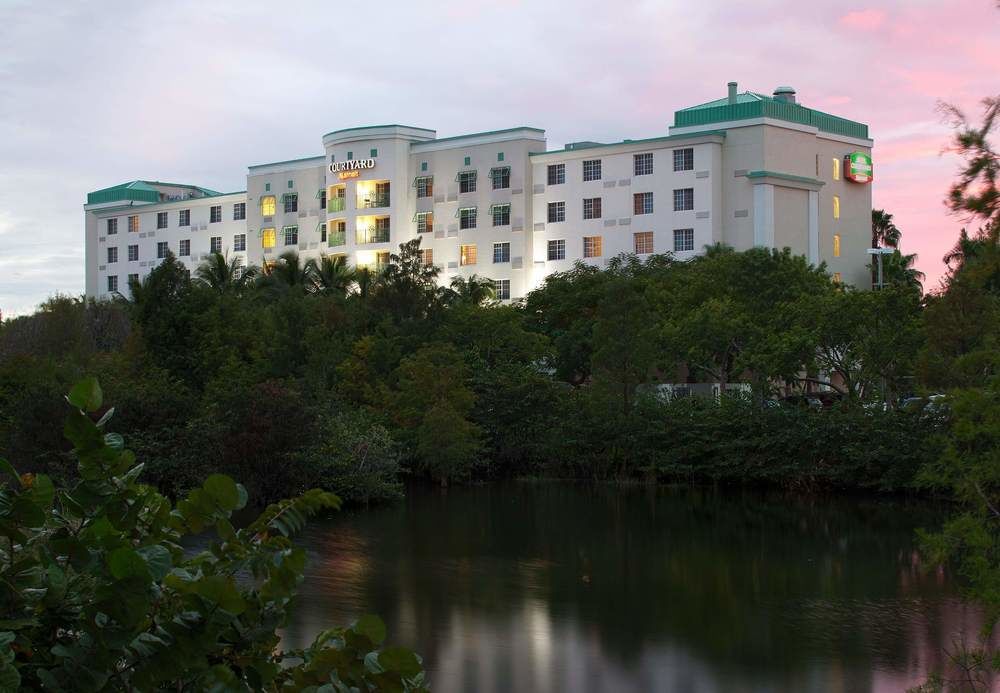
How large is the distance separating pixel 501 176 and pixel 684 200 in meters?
10.8

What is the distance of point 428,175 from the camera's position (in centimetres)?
6956

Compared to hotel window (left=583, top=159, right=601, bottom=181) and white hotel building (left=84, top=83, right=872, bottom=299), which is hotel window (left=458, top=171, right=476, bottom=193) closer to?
white hotel building (left=84, top=83, right=872, bottom=299)

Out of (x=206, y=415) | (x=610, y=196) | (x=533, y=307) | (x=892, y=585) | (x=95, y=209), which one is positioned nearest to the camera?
(x=892, y=585)

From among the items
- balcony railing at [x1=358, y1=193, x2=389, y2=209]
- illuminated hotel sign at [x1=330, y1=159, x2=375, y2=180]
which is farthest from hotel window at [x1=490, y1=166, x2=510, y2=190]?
illuminated hotel sign at [x1=330, y1=159, x2=375, y2=180]

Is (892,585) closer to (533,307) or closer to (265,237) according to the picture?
(533,307)

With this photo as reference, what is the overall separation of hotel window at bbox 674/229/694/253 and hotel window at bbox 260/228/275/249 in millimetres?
27205

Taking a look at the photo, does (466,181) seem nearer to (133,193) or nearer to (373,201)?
(373,201)

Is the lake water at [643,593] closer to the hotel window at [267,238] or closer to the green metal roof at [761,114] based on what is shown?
the green metal roof at [761,114]

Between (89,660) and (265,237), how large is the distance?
245ft

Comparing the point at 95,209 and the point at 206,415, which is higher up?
the point at 95,209

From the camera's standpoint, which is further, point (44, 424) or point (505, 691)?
point (44, 424)

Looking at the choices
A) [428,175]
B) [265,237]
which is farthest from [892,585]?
[265,237]

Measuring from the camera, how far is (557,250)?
6562cm

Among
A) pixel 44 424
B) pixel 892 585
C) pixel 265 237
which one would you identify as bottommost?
pixel 892 585
